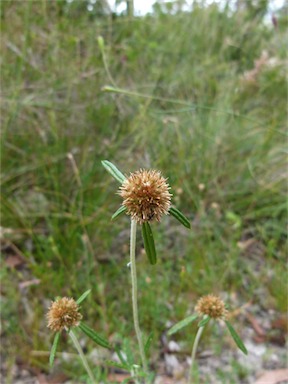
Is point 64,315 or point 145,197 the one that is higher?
point 145,197

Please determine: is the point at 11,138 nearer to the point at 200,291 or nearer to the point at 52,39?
the point at 52,39

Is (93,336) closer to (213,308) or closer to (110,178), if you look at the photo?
(213,308)

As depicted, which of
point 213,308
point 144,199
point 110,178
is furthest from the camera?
point 110,178

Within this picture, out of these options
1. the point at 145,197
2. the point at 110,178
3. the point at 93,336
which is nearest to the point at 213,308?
the point at 93,336

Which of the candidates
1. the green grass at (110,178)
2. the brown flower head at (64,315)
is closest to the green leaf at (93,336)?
the brown flower head at (64,315)

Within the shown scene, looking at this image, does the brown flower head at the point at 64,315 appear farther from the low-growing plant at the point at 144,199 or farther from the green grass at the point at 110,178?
the green grass at the point at 110,178

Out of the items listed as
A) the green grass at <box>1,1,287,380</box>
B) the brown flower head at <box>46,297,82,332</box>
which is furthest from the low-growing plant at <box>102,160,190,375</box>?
the green grass at <box>1,1,287,380</box>

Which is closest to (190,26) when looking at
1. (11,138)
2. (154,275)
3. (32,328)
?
(11,138)

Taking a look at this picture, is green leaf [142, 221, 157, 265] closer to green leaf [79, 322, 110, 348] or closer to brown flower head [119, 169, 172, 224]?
brown flower head [119, 169, 172, 224]
